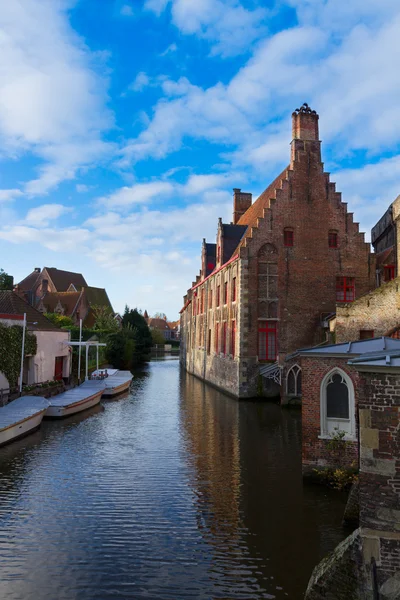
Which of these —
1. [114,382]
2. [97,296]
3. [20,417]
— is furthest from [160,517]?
[97,296]

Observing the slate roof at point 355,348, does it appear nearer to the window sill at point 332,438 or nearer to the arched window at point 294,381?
the window sill at point 332,438

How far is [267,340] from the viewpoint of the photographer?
25.9 metres

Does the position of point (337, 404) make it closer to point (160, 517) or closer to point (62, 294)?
point (160, 517)

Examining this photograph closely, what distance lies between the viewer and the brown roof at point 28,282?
6330cm

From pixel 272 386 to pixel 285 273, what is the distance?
263 inches

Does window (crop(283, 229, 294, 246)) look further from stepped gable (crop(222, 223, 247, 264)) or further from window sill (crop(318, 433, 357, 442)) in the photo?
window sill (crop(318, 433, 357, 442))

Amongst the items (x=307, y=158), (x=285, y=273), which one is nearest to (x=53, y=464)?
(x=285, y=273)

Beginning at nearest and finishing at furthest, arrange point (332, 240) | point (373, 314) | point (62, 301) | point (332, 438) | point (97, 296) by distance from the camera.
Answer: point (332, 438) < point (373, 314) < point (332, 240) < point (62, 301) < point (97, 296)

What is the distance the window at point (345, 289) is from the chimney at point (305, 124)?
881cm

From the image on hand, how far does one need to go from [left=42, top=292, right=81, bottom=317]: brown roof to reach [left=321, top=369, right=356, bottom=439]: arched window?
159 feet

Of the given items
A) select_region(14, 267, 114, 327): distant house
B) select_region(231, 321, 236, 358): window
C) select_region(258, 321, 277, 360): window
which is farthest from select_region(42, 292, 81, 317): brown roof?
select_region(258, 321, 277, 360): window

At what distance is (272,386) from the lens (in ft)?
82.7

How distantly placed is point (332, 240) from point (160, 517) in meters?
22.0

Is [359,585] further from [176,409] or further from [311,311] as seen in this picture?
[311,311]
